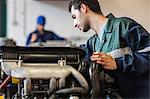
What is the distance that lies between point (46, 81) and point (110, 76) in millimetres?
298

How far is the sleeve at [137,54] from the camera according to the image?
1.75 metres

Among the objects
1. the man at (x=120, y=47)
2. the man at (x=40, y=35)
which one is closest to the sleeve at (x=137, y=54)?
the man at (x=120, y=47)

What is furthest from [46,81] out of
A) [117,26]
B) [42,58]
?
[117,26]

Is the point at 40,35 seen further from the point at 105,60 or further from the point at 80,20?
the point at 105,60

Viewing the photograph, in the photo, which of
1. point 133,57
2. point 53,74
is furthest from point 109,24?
point 53,74

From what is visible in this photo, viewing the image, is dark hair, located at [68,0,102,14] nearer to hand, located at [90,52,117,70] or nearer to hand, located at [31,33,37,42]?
hand, located at [90,52,117,70]

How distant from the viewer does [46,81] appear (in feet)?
5.59

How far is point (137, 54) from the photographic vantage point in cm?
177

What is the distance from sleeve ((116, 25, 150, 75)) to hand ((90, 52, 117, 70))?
0.14 feet

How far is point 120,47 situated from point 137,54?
96 millimetres

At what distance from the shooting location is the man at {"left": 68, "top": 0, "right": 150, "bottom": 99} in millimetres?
1748

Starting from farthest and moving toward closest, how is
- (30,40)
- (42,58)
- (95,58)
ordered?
(30,40), (42,58), (95,58)

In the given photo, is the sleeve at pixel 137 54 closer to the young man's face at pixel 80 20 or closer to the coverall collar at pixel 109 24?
the coverall collar at pixel 109 24

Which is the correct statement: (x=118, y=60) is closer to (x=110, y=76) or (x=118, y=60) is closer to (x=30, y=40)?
(x=110, y=76)
